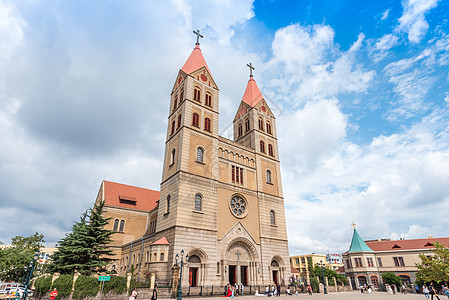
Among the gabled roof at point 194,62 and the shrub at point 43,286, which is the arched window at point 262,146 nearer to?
the gabled roof at point 194,62

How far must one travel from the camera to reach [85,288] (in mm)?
21125

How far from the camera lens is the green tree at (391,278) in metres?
48.7

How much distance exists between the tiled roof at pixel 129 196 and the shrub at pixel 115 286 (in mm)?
23522

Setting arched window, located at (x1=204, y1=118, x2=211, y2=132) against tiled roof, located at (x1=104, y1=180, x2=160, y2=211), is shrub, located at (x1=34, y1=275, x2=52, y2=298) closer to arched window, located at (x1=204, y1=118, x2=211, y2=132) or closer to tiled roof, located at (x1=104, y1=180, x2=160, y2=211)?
tiled roof, located at (x1=104, y1=180, x2=160, y2=211)

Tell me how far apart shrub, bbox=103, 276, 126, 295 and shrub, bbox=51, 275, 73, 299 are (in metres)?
2.58

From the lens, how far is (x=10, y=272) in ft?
118

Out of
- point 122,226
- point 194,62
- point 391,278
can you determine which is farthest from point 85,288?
point 391,278

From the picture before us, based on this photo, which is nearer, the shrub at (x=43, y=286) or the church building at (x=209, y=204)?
the shrub at (x=43, y=286)

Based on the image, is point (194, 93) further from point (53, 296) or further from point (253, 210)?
point (53, 296)

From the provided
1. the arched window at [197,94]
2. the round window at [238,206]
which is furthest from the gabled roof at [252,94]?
the round window at [238,206]

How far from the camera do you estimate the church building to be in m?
27.6

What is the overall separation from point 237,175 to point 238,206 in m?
4.11

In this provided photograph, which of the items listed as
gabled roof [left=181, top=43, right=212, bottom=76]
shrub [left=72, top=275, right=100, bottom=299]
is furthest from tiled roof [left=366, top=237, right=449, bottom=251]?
shrub [left=72, top=275, right=100, bottom=299]

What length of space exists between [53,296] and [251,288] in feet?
62.0
